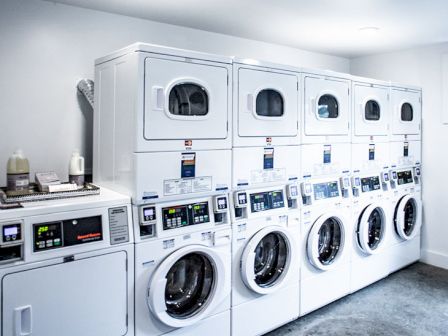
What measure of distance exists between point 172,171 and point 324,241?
73.4 inches

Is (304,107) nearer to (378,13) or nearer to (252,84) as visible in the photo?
(252,84)

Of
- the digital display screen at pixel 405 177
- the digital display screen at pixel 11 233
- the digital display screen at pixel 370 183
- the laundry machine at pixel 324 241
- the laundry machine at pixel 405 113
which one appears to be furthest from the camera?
the digital display screen at pixel 405 177

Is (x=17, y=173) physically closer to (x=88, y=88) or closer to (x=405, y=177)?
(x=88, y=88)

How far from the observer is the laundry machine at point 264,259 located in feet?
9.30

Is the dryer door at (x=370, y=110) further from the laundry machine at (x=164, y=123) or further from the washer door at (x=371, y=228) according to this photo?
the laundry machine at (x=164, y=123)

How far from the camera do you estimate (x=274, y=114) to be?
3.07 m

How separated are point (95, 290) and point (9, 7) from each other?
2028mm

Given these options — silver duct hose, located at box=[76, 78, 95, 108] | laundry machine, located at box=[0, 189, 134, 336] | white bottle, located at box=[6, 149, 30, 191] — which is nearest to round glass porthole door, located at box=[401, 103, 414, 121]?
silver duct hose, located at box=[76, 78, 95, 108]

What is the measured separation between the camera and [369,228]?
4.16 metres

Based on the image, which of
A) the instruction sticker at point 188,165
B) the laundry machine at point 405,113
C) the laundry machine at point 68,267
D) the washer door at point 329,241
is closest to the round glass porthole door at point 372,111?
the laundry machine at point 405,113

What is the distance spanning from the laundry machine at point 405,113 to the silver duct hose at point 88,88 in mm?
2993

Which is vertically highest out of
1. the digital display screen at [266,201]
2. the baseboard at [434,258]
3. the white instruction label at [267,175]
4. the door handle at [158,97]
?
the door handle at [158,97]

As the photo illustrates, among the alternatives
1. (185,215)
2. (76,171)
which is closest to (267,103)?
(185,215)

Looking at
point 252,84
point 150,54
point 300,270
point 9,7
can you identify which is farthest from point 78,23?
point 300,270
